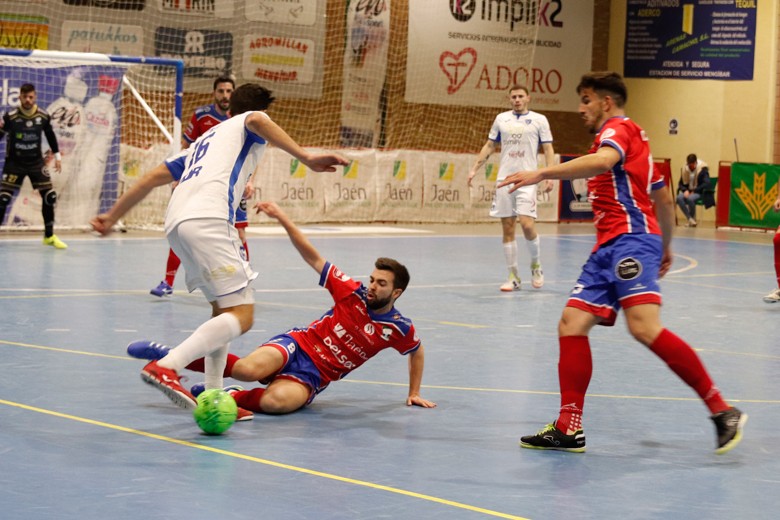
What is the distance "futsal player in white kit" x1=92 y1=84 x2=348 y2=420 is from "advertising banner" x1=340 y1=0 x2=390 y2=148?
20538 mm

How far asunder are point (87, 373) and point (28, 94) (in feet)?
32.1

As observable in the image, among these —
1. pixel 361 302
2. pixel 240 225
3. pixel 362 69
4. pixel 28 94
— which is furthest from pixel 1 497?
pixel 362 69

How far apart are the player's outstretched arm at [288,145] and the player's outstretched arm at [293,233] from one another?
18.1 inches

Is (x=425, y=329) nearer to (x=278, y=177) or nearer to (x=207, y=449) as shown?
(x=207, y=449)

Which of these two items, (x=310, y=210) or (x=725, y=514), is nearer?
(x=725, y=514)

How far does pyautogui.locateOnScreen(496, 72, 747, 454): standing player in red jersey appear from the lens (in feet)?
19.3

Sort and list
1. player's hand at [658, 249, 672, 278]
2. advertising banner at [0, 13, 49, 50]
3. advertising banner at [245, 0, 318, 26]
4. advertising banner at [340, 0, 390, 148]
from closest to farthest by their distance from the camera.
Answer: player's hand at [658, 249, 672, 278]
advertising banner at [0, 13, 49, 50]
advertising banner at [245, 0, 318, 26]
advertising banner at [340, 0, 390, 148]

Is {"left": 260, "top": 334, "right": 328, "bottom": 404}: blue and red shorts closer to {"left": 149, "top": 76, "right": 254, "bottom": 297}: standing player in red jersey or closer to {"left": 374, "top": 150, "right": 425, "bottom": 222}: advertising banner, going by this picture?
{"left": 149, "top": 76, "right": 254, "bottom": 297}: standing player in red jersey

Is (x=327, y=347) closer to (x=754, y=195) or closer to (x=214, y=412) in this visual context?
(x=214, y=412)

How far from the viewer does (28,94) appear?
1631 centimetres

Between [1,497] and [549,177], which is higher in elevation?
[549,177]

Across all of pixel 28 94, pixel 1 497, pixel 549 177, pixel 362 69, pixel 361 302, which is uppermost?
pixel 362 69

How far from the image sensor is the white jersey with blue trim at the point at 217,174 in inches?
235

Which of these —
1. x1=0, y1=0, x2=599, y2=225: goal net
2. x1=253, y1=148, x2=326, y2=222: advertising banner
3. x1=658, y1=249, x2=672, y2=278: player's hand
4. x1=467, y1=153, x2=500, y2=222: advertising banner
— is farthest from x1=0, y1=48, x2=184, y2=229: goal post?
x1=658, y1=249, x2=672, y2=278: player's hand
